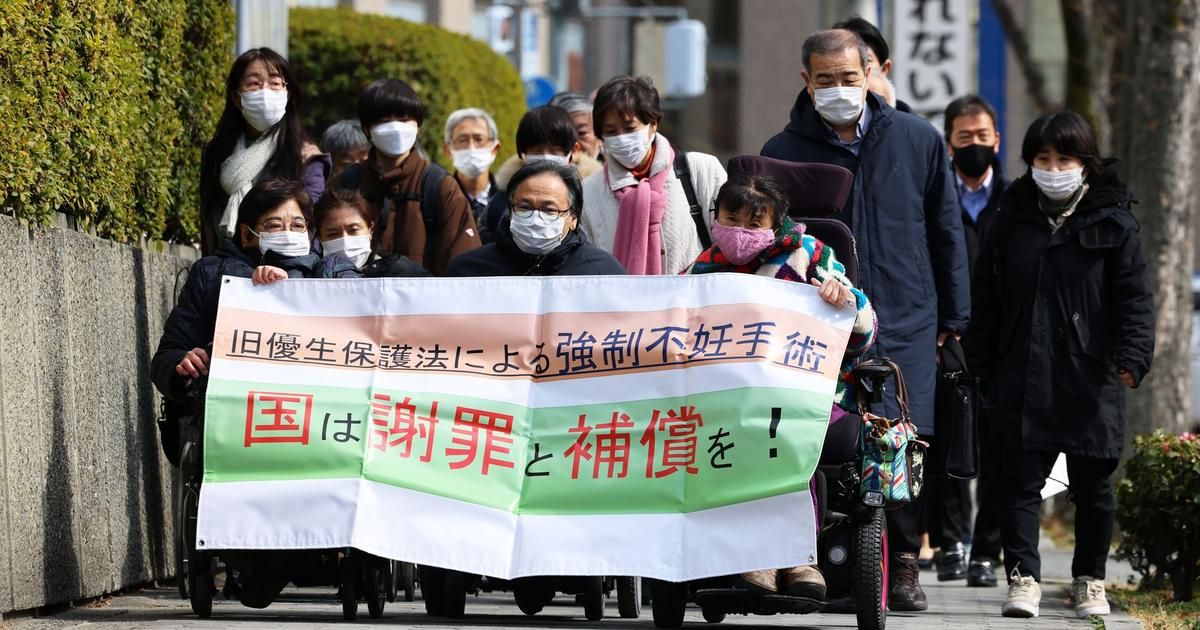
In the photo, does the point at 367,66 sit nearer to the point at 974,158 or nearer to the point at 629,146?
the point at 974,158

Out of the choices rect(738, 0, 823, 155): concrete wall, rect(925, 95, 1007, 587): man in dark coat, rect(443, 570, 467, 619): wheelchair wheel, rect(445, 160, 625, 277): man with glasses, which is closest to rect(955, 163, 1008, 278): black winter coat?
rect(925, 95, 1007, 587): man in dark coat

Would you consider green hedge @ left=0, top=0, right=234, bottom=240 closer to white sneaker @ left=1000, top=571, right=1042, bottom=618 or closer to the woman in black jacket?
the woman in black jacket

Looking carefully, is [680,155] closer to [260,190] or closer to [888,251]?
[888,251]

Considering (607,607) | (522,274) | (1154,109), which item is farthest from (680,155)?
(1154,109)

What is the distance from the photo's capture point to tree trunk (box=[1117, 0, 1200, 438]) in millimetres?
12438

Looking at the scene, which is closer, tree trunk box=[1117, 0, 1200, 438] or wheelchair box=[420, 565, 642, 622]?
wheelchair box=[420, 565, 642, 622]

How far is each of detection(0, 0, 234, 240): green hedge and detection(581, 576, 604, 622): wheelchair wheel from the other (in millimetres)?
2259

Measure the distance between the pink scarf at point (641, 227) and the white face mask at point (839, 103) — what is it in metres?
0.77

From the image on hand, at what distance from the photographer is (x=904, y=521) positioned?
7910 millimetres

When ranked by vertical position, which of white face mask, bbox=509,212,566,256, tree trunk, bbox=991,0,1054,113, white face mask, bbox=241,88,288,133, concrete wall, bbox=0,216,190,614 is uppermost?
tree trunk, bbox=991,0,1054,113

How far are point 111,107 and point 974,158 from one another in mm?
4456

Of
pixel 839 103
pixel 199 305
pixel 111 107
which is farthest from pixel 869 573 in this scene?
pixel 111 107

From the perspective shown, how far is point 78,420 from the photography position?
752 centimetres

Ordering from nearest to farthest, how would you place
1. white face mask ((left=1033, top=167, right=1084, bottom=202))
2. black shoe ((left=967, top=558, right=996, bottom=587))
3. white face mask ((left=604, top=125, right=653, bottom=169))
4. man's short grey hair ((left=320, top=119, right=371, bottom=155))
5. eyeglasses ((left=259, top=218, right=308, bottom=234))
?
eyeglasses ((left=259, top=218, right=308, bottom=234)) < white face mask ((left=1033, top=167, right=1084, bottom=202)) < white face mask ((left=604, top=125, right=653, bottom=169)) < black shoe ((left=967, top=558, right=996, bottom=587)) < man's short grey hair ((left=320, top=119, right=371, bottom=155))
